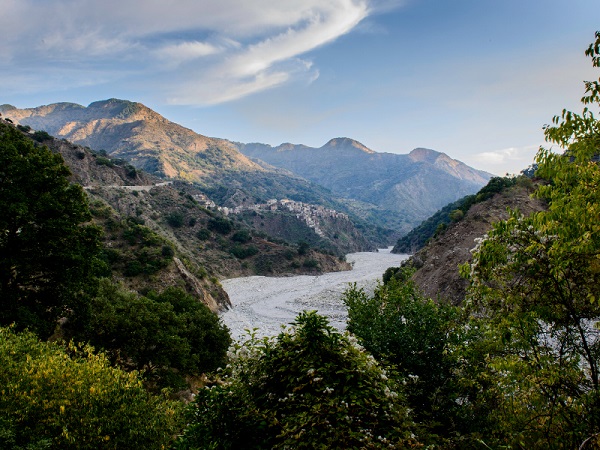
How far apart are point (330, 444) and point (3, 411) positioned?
5.55 meters

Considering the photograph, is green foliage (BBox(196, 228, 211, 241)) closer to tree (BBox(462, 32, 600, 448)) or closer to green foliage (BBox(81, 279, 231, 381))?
green foliage (BBox(81, 279, 231, 381))

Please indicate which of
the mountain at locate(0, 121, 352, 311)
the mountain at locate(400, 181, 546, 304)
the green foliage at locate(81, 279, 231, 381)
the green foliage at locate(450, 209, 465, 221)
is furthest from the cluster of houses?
the green foliage at locate(81, 279, 231, 381)

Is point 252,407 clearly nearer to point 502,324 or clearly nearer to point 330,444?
point 330,444

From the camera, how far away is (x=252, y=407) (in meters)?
6.04

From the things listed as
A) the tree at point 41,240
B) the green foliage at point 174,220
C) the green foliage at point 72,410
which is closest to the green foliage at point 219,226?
the green foliage at point 174,220

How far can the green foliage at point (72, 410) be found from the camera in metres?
6.02

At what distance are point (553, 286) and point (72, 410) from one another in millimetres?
9289

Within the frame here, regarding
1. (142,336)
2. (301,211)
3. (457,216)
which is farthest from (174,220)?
(301,211)

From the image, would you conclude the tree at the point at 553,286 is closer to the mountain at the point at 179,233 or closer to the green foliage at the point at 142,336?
the green foliage at the point at 142,336

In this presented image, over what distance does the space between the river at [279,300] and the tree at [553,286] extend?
28950mm

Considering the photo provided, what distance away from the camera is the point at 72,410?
249 inches

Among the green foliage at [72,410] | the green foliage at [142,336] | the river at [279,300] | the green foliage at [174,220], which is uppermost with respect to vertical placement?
the green foliage at [174,220]

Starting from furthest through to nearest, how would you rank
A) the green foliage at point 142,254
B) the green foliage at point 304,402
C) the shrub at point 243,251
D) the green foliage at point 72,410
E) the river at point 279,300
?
the shrub at point 243,251 < the river at point 279,300 < the green foliage at point 142,254 < the green foliage at point 72,410 < the green foliage at point 304,402

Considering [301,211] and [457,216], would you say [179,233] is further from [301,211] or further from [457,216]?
[301,211]
